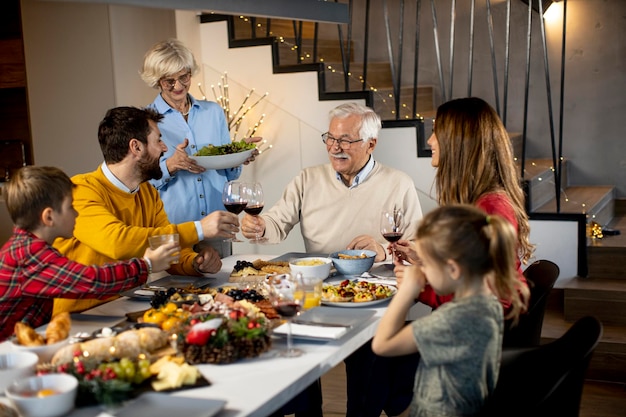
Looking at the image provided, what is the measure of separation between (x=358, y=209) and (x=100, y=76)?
211 cm

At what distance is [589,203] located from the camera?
500cm

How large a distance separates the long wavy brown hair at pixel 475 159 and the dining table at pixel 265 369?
445 mm

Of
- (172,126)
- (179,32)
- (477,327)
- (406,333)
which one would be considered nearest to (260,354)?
(406,333)

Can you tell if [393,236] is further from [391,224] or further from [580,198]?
[580,198]

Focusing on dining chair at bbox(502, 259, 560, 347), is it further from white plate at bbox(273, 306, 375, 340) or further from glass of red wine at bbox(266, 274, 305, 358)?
glass of red wine at bbox(266, 274, 305, 358)

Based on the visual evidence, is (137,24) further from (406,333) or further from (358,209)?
(406,333)

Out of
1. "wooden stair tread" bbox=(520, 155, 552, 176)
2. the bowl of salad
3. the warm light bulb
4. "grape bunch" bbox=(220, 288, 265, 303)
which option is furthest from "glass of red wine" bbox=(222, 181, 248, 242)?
the warm light bulb

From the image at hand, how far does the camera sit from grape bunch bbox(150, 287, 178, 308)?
2.32 metres

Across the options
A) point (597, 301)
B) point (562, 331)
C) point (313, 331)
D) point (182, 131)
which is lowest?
point (562, 331)

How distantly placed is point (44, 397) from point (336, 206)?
2.09 m

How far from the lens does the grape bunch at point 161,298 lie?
2.32m

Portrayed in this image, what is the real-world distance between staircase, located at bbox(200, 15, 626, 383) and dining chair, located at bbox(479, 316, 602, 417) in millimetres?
2025

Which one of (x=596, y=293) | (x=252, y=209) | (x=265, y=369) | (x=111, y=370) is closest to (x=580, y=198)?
(x=596, y=293)

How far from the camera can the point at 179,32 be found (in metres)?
5.25
